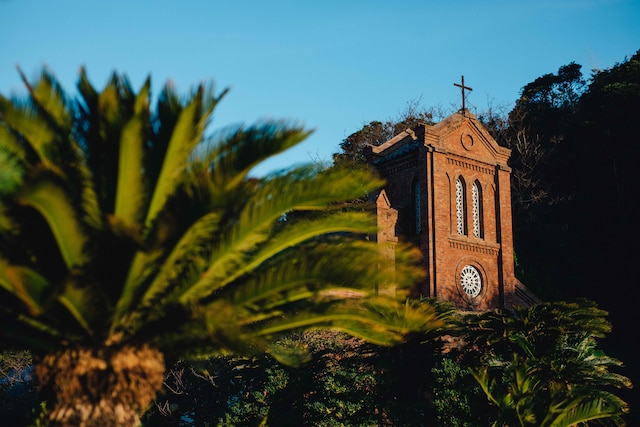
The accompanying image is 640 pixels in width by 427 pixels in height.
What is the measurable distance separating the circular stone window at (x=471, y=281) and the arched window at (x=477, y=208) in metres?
1.57

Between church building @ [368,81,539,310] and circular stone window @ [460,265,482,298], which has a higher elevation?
church building @ [368,81,539,310]

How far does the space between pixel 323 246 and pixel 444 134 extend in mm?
21068

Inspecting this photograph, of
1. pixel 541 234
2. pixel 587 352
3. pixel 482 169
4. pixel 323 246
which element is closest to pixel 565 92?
pixel 541 234

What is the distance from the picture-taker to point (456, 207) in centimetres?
2877

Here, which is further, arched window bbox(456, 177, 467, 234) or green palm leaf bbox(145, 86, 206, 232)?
arched window bbox(456, 177, 467, 234)

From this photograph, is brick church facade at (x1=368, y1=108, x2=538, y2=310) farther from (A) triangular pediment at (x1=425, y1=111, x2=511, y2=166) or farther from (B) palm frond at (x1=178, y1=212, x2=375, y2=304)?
(B) palm frond at (x1=178, y1=212, x2=375, y2=304)

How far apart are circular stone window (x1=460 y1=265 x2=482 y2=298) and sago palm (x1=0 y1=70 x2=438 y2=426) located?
69.3 ft

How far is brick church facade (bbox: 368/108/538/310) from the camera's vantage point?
2773 cm

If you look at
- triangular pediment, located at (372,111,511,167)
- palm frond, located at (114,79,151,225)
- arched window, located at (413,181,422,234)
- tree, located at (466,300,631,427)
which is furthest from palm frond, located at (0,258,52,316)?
arched window, located at (413,181,422,234)

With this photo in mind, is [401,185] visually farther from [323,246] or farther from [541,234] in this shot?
[323,246]

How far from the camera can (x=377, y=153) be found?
3088 cm

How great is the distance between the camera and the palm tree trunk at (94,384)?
283 inches

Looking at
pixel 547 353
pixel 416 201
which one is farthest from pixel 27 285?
pixel 416 201

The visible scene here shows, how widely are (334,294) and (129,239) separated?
12782 mm
